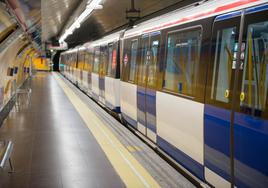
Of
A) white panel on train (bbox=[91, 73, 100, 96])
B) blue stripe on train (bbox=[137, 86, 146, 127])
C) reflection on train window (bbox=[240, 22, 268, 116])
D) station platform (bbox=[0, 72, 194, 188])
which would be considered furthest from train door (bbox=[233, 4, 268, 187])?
white panel on train (bbox=[91, 73, 100, 96])

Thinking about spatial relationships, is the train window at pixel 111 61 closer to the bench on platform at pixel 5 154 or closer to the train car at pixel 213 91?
the train car at pixel 213 91

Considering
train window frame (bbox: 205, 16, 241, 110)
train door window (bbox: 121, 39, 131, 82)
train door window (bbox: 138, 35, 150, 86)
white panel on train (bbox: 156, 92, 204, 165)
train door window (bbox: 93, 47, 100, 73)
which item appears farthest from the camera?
train door window (bbox: 93, 47, 100, 73)

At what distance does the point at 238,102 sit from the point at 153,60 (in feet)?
10.1

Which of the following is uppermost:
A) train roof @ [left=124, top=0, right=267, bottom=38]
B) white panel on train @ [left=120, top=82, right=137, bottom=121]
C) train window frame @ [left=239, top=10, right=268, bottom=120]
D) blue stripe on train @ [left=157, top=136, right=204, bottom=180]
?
train roof @ [left=124, top=0, right=267, bottom=38]

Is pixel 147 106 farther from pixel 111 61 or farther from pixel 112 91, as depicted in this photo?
pixel 111 61

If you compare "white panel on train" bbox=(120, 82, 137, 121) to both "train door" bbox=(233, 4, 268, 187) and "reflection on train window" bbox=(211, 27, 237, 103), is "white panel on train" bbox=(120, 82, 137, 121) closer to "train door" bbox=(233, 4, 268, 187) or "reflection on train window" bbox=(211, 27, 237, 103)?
"reflection on train window" bbox=(211, 27, 237, 103)

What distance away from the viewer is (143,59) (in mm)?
7148

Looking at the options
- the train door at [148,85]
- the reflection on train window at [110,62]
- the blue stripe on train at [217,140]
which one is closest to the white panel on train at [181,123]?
the blue stripe on train at [217,140]

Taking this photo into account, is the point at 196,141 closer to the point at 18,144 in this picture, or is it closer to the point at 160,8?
the point at 18,144

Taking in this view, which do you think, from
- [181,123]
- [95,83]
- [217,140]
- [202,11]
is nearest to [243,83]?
[217,140]

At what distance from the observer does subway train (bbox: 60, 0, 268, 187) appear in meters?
3.31

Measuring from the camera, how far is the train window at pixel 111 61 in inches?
393

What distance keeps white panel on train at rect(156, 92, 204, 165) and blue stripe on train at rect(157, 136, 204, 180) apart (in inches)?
2.3

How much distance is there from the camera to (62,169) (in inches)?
210
